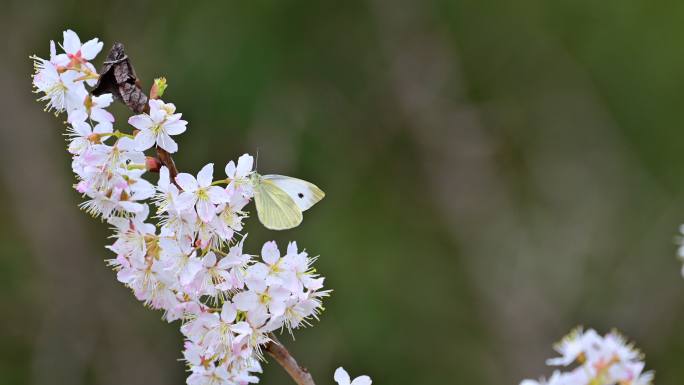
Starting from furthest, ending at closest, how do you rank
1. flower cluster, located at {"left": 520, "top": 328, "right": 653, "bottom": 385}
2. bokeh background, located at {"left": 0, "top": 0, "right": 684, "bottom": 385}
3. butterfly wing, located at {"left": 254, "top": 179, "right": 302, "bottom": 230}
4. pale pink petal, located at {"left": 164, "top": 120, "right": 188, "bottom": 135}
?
1. bokeh background, located at {"left": 0, "top": 0, "right": 684, "bottom": 385}
2. butterfly wing, located at {"left": 254, "top": 179, "right": 302, "bottom": 230}
3. pale pink petal, located at {"left": 164, "top": 120, "right": 188, "bottom": 135}
4. flower cluster, located at {"left": 520, "top": 328, "right": 653, "bottom": 385}

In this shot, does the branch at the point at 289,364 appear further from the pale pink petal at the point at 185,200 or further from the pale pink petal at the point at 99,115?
the pale pink petal at the point at 99,115

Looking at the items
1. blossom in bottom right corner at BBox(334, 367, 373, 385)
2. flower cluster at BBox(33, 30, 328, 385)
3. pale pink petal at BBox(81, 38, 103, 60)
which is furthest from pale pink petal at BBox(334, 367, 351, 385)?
pale pink petal at BBox(81, 38, 103, 60)

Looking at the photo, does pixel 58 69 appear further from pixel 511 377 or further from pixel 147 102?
pixel 511 377

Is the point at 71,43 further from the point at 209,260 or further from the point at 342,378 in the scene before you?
the point at 342,378

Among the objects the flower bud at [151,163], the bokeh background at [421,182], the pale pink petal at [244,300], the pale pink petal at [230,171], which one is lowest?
the pale pink petal at [244,300]

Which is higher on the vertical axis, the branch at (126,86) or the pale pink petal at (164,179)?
the branch at (126,86)

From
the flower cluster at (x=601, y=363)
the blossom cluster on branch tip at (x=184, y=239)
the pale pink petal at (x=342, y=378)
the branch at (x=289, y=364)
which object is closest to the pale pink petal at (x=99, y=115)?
the blossom cluster on branch tip at (x=184, y=239)

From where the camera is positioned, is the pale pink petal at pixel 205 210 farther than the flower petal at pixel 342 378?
No

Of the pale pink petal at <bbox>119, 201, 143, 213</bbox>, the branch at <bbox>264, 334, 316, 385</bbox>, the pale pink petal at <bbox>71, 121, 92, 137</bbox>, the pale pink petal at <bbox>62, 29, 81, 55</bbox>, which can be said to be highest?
the pale pink petal at <bbox>62, 29, 81, 55</bbox>

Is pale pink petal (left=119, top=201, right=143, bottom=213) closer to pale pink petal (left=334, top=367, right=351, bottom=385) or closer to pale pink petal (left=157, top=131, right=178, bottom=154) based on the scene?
pale pink petal (left=157, top=131, right=178, bottom=154)
